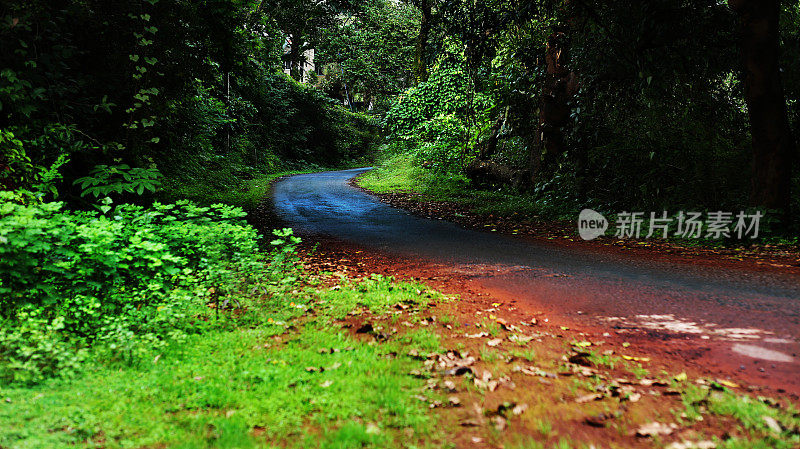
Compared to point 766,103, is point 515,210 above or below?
below

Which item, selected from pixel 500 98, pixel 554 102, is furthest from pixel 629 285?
pixel 500 98

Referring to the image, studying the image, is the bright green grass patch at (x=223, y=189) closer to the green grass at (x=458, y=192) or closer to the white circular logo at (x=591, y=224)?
the green grass at (x=458, y=192)

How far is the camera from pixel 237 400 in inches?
126

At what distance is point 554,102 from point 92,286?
12.8 metres

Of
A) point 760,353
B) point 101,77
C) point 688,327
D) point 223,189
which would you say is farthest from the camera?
point 223,189

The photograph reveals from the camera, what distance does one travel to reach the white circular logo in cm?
959

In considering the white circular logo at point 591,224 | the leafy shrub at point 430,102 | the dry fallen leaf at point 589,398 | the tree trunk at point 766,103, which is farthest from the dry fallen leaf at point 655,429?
the leafy shrub at point 430,102

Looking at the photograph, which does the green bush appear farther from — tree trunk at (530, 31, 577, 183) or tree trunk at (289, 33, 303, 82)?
tree trunk at (289, 33, 303, 82)

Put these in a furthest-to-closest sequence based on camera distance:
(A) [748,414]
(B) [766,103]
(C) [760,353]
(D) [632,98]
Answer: (D) [632,98] < (B) [766,103] < (C) [760,353] < (A) [748,414]

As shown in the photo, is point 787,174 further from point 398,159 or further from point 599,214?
point 398,159

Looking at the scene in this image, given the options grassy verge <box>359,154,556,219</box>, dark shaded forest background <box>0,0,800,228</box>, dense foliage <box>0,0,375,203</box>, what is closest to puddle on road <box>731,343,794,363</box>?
dark shaded forest background <box>0,0,800,228</box>

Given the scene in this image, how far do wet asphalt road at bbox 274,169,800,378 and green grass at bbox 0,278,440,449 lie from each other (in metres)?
2.31

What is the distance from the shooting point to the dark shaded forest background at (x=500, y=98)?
5641 mm

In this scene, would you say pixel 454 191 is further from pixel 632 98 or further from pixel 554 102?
pixel 632 98
